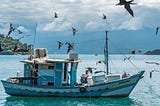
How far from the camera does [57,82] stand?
3303 cm

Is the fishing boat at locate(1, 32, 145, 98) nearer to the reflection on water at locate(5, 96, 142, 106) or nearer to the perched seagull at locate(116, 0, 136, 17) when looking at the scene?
the reflection on water at locate(5, 96, 142, 106)

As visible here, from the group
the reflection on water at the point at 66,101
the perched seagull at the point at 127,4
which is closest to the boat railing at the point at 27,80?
the reflection on water at the point at 66,101

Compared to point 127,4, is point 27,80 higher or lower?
lower

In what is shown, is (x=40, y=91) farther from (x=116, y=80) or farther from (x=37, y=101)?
(x=116, y=80)

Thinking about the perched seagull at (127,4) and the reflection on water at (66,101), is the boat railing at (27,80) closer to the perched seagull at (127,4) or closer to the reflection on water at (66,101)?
the reflection on water at (66,101)

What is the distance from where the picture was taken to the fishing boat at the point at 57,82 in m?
32.8

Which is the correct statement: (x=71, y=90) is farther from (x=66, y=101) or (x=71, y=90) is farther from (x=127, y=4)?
(x=127, y=4)

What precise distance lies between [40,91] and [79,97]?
3111 mm

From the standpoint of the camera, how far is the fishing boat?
108 feet

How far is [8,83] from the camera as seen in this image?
34031 millimetres

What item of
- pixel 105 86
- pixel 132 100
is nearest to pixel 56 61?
pixel 105 86

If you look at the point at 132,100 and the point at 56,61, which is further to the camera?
the point at 132,100

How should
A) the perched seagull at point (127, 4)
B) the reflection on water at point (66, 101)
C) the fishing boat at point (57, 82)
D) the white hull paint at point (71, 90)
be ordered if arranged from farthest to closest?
the white hull paint at point (71, 90) < the fishing boat at point (57, 82) < the reflection on water at point (66, 101) < the perched seagull at point (127, 4)

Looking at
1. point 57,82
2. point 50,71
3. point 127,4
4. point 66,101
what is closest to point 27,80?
point 50,71
